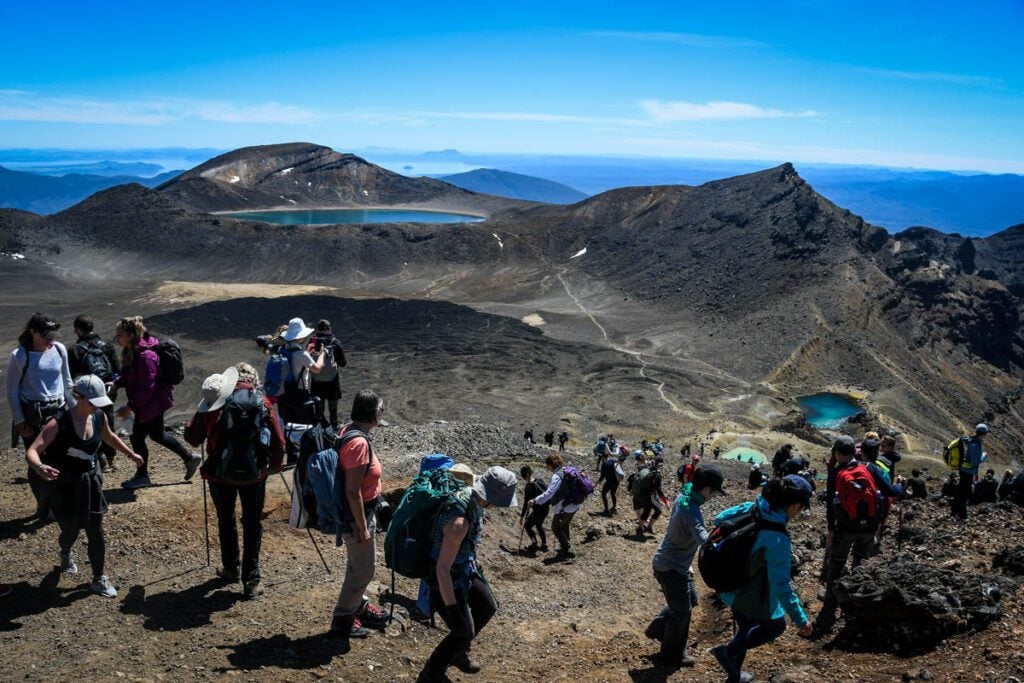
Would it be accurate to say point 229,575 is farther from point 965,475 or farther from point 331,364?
point 965,475

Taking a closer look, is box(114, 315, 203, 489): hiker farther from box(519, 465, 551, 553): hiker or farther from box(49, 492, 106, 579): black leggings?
box(519, 465, 551, 553): hiker

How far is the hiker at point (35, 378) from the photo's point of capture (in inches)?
262

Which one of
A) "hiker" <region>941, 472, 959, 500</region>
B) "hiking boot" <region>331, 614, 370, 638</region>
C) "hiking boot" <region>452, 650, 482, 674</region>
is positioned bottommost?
"hiker" <region>941, 472, 959, 500</region>

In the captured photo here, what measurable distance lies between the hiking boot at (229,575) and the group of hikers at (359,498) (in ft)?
0.04

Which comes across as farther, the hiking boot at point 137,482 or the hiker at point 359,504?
the hiking boot at point 137,482

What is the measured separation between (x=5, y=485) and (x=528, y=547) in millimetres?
6144

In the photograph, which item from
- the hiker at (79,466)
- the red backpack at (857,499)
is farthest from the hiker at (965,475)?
the hiker at (79,466)

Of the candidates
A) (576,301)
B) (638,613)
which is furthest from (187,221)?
(638,613)

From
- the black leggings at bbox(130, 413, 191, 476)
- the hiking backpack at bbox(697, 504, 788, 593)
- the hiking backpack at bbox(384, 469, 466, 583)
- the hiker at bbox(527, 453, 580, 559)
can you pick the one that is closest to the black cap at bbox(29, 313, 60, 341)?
the black leggings at bbox(130, 413, 191, 476)

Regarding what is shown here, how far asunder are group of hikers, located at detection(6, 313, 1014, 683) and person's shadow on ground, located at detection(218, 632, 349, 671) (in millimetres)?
131

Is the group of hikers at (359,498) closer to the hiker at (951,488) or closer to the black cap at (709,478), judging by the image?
the black cap at (709,478)

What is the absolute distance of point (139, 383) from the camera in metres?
7.90

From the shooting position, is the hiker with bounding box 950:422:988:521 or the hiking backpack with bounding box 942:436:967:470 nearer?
the hiker with bounding box 950:422:988:521

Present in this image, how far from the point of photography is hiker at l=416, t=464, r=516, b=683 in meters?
4.34
